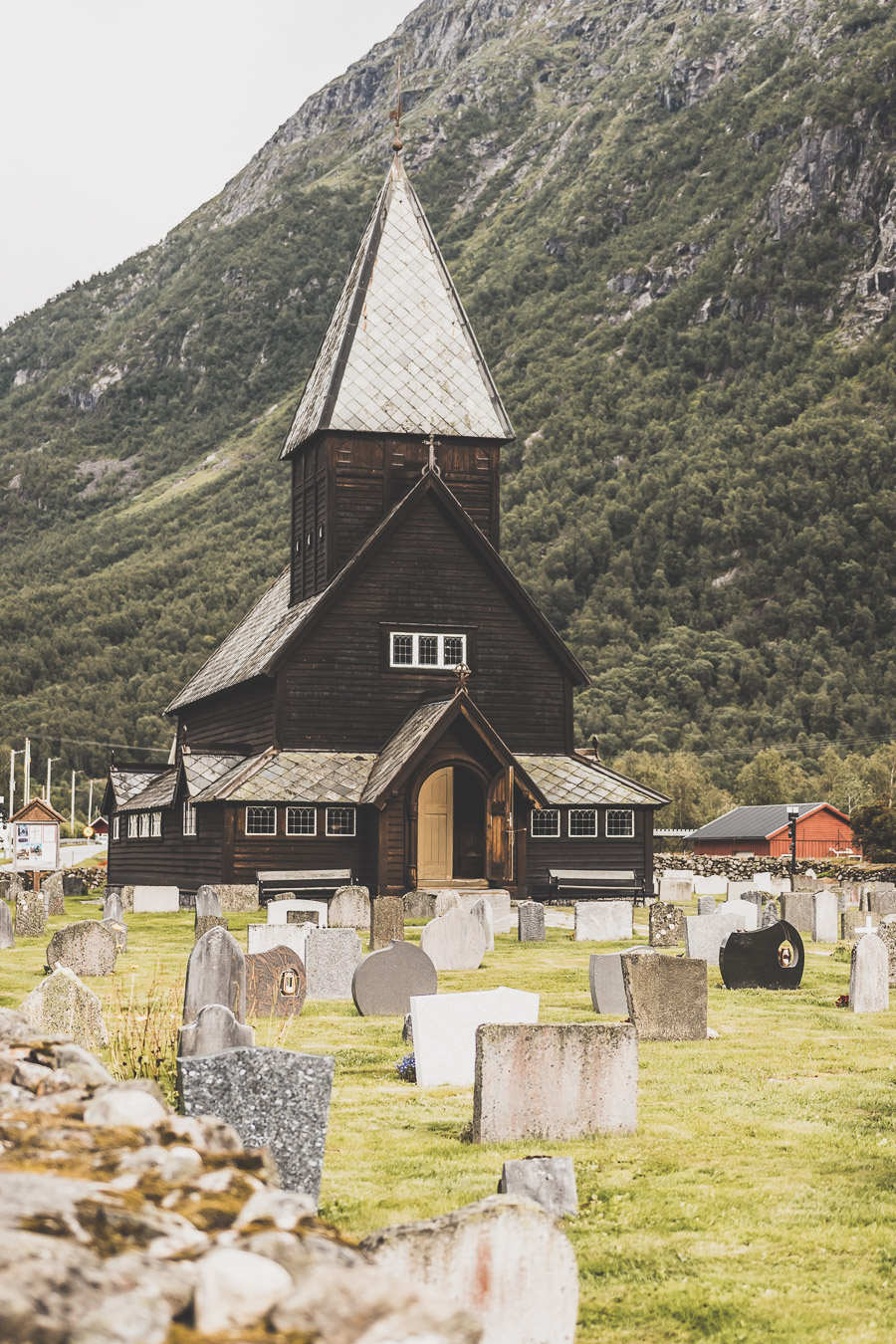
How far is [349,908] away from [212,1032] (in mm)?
20172

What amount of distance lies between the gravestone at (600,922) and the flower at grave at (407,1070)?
1694 centimetres

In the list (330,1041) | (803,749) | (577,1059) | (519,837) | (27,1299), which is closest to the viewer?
(27,1299)

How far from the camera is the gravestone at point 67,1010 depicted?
1255 cm

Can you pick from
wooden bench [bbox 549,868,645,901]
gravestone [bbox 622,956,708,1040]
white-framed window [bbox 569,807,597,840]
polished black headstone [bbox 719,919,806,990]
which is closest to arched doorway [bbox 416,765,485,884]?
wooden bench [bbox 549,868,645,901]

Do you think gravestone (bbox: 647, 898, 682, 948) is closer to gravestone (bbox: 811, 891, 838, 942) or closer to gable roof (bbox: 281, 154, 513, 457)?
gravestone (bbox: 811, 891, 838, 942)

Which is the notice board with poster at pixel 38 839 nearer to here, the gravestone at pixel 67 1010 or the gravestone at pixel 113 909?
the gravestone at pixel 113 909

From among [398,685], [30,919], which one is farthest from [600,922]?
[398,685]

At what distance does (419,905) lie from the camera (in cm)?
3459

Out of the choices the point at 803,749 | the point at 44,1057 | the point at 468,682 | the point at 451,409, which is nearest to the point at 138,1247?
the point at 44,1057

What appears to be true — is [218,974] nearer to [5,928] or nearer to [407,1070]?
[407,1070]

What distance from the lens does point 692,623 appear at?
157 metres

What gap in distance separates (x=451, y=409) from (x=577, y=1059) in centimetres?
3707

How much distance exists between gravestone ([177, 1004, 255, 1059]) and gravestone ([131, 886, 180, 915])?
2750 cm

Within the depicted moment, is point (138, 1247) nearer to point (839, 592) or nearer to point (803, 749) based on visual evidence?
point (803, 749)
